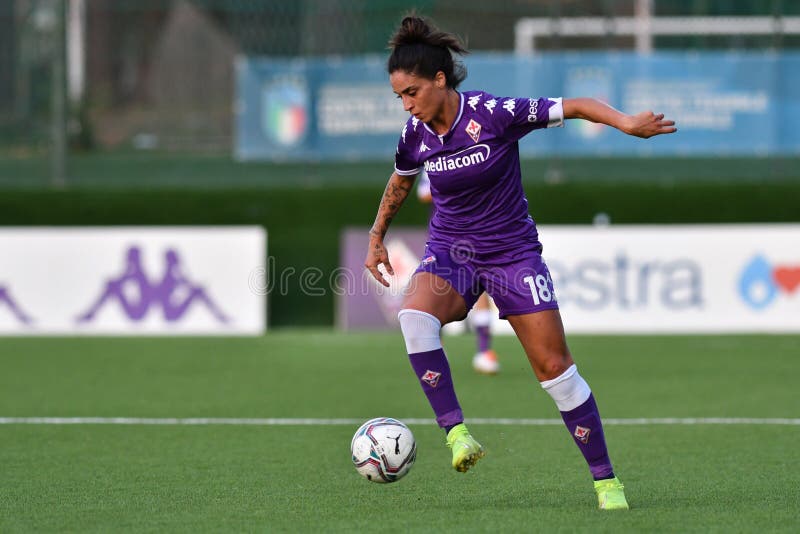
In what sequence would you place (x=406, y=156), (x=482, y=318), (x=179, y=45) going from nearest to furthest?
(x=406, y=156), (x=482, y=318), (x=179, y=45)

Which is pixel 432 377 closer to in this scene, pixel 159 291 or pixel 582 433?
pixel 582 433

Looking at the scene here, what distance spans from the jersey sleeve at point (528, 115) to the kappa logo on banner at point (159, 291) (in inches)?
373

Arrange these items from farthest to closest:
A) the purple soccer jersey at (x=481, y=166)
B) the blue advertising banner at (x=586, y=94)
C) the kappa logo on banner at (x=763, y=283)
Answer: the blue advertising banner at (x=586, y=94) → the kappa logo on banner at (x=763, y=283) → the purple soccer jersey at (x=481, y=166)

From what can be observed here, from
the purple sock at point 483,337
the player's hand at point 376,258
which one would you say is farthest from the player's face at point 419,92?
→ the purple sock at point 483,337

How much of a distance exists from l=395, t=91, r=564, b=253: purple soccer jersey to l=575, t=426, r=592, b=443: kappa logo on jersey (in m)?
0.82

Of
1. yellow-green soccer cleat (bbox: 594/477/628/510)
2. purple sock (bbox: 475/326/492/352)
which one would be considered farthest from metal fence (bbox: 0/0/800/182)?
yellow-green soccer cleat (bbox: 594/477/628/510)

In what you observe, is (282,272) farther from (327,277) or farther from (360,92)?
(360,92)

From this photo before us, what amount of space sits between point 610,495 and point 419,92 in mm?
1845

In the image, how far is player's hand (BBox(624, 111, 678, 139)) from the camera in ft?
16.8

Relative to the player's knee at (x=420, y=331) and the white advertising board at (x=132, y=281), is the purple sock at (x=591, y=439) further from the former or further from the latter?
the white advertising board at (x=132, y=281)

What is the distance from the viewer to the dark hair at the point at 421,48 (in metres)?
5.55

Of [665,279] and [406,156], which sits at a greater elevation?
[406,156]

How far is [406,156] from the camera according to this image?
593cm

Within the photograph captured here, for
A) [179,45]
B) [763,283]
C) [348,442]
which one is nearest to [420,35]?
[348,442]
